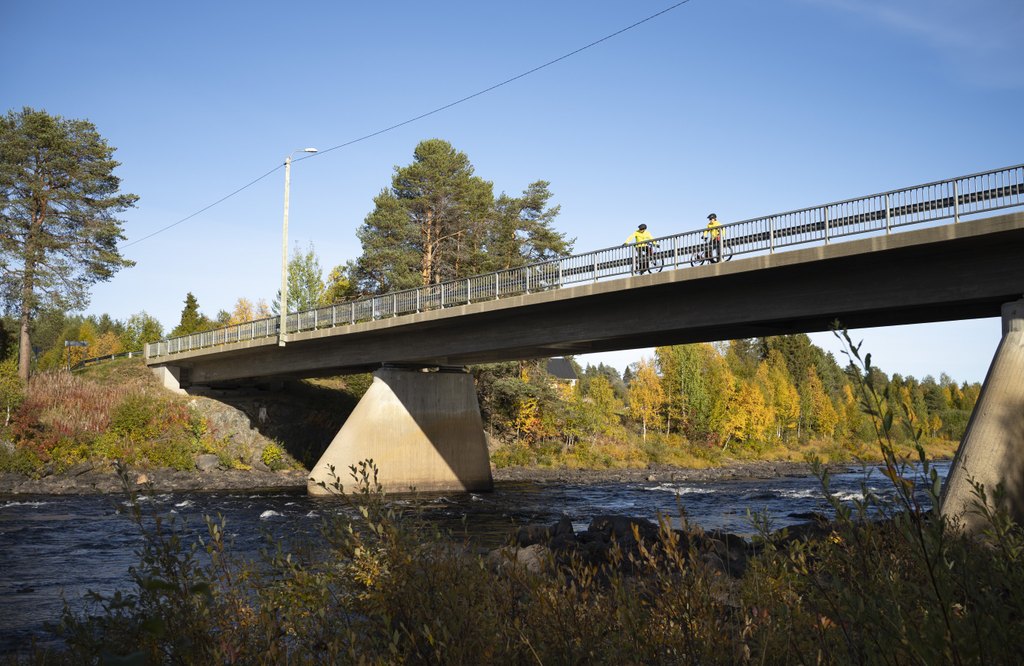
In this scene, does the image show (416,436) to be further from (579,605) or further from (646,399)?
(646,399)

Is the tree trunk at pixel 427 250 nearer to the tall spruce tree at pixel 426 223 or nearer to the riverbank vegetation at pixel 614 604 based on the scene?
the tall spruce tree at pixel 426 223

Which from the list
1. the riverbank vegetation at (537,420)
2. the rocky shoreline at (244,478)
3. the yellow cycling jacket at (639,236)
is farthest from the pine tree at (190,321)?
the yellow cycling jacket at (639,236)

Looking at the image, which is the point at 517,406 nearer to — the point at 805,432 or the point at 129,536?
the point at 129,536

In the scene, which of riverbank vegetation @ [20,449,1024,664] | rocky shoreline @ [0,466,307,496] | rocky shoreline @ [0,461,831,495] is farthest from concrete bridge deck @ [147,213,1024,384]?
riverbank vegetation @ [20,449,1024,664]

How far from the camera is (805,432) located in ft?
262

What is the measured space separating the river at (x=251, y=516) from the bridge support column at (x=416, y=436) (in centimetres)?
155

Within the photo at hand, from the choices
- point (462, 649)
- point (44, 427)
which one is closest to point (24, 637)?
point (462, 649)

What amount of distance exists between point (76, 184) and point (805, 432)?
6864 cm

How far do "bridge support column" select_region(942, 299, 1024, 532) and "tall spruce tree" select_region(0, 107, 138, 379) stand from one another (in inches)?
1871

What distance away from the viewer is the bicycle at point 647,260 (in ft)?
74.6

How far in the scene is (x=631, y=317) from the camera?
80.3ft

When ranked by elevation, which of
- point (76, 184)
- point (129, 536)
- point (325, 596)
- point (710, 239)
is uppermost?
point (76, 184)

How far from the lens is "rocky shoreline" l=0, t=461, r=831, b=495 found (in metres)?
31.7

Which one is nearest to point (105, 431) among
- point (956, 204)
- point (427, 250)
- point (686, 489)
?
point (427, 250)
